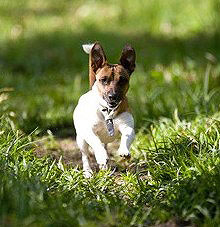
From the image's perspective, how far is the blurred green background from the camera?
6.40 metres

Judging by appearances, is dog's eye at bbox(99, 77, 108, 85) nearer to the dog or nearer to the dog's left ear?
the dog

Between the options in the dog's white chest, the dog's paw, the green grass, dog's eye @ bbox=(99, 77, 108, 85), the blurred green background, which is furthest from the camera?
the blurred green background

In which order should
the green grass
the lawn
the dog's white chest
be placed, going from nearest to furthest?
the green grass < the lawn < the dog's white chest

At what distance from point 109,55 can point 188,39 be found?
154 cm

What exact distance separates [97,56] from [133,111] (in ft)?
7.12

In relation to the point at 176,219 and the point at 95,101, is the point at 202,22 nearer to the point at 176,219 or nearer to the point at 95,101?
the point at 95,101

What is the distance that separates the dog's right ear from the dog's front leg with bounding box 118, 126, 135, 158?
18.6 inches

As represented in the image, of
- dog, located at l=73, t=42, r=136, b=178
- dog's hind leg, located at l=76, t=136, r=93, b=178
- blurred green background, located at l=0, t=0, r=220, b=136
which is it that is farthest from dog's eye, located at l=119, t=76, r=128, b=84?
blurred green background, located at l=0, t=0, r=220, b=136

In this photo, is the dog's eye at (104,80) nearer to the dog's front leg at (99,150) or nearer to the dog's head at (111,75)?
the dog's head at (111,75)

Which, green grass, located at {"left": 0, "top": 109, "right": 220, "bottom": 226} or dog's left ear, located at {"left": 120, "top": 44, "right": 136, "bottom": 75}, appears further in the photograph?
dog's left ear, located at {"left": 120, "top": 44, "right": 136, "bottom": 75}

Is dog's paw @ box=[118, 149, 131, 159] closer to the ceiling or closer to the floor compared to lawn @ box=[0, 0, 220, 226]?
closer to the ceiling

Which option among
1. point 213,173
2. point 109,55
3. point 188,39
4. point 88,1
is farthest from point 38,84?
point 88,1

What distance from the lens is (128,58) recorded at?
4449 millimetres

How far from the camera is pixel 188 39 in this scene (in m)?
9.92
